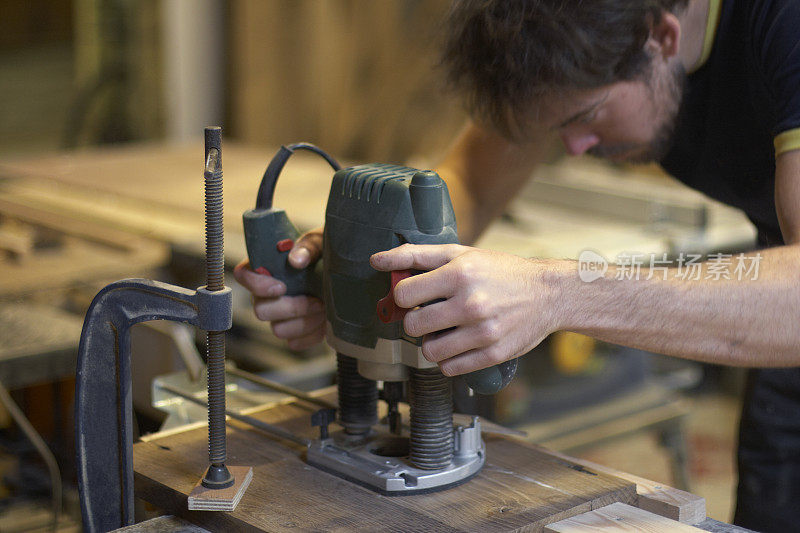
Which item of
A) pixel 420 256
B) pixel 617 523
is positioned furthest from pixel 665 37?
pixel 617 523

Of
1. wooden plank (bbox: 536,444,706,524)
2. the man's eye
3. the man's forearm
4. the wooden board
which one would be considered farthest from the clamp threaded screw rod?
the man's eye

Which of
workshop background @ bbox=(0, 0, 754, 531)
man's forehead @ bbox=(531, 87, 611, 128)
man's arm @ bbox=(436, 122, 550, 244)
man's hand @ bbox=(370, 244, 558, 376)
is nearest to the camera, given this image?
man's hand @ bbox=(370, 244, 558, 376)

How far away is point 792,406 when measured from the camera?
1646 millimetres

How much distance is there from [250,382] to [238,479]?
444 millimetres

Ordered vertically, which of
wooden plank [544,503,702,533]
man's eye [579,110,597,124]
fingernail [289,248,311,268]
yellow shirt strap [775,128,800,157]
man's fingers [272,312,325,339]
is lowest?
wooden plank [544,503,702,533]

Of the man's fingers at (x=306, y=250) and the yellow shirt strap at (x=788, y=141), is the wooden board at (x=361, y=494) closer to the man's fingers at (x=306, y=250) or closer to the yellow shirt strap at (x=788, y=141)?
the man's fingers at (x=306, y=250)

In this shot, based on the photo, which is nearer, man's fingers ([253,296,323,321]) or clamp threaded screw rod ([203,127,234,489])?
clamp threaded screw rod ([203,127,234,489])

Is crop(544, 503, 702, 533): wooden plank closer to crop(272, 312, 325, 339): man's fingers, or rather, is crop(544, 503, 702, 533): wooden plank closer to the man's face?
crop(272, 312, 325, 339): man's fingers

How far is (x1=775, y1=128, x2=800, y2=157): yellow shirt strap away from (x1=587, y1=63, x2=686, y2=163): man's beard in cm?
30

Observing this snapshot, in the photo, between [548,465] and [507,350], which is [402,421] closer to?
[548,465]

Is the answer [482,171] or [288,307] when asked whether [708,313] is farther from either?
[482,171]

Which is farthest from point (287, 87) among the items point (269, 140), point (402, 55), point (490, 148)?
point (490, 148)

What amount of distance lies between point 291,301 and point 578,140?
0.52 meters

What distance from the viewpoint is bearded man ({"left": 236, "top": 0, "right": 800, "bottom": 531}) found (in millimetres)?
981
